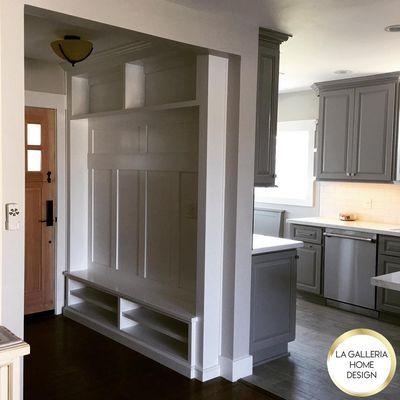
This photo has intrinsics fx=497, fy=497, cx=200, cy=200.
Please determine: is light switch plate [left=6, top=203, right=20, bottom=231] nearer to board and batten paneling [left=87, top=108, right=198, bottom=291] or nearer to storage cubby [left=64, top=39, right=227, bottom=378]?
storage cubby [left=64, top=39, right=227, bottom=378]

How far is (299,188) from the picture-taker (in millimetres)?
6438

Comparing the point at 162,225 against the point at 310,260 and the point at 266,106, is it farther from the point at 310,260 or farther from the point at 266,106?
the point at 310,260

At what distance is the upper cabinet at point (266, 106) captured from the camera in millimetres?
3605

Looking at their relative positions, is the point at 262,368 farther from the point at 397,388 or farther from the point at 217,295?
the point at 397,388

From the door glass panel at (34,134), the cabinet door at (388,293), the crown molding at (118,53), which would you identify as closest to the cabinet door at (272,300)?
the cabinet door at (388,293)

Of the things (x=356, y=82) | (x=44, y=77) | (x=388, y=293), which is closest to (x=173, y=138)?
(x=44, y=77)

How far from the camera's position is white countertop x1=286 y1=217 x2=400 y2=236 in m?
4.84

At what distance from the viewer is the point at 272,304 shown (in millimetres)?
3812

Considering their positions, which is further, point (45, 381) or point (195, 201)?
point (195, 201)

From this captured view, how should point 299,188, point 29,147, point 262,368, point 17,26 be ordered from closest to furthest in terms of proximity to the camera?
point 17,26 < point 262,368 < point 29,147 < point 299,188

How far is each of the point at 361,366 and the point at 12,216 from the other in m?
2.18

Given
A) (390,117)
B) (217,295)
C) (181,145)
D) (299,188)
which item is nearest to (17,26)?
(181,145)

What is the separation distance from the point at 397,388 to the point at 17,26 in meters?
3.24

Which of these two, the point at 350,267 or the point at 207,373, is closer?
the point at 207,373
